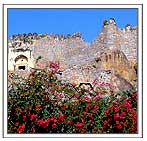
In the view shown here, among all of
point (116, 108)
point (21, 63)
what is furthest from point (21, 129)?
point (116, 108)

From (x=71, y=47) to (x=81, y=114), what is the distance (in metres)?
0.48

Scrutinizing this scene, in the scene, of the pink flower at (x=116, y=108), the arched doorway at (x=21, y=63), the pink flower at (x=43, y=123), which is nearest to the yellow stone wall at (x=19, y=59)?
the arched doorway at (x=21, y=63)

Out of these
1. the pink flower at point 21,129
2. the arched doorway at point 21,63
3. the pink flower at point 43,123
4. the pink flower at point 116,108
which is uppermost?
the arched doorway at point 21,63

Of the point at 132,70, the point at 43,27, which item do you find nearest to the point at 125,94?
the point at 132,70

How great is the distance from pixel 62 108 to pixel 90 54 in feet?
1.42

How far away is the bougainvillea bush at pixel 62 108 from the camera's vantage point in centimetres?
378

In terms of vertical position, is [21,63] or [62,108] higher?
[21,63]

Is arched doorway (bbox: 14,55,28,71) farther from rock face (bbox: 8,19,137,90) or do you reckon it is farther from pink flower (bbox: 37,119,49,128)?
pink flower (bbox: 37,119,49,128)

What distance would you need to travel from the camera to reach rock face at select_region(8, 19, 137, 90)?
149 inches

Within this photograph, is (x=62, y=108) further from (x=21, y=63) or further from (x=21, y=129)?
(x=21, y=63)

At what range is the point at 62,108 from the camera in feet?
12.6

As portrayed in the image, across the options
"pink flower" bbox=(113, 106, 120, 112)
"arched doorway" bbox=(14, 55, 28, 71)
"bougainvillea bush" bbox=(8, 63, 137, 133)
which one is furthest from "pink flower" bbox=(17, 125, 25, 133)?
"pink flower" bbox=(113, 106, 120, 112)

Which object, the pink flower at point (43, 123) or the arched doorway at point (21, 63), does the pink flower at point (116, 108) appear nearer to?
the pink flower at point (43, 123)

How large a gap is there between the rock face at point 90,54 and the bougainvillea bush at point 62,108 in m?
0.07
